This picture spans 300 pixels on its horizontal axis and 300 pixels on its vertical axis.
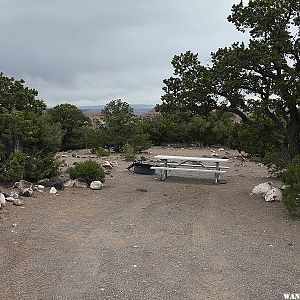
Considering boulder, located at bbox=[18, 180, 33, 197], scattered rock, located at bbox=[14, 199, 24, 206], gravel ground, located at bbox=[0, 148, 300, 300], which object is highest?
boulder, located at bbox=[18, 180, 33, 197]

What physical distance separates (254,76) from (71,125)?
23.0 meters

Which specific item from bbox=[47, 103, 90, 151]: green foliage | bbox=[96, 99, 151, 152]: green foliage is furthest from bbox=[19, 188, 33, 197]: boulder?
bbox=[47, 103, 90, 151]: green foliage

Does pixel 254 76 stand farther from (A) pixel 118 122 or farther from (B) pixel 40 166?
(A) pixel 118 122

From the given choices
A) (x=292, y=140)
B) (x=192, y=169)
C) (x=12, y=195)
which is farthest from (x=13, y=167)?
(x=292, y=140)

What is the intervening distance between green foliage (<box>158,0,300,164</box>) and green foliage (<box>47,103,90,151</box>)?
68.2ft

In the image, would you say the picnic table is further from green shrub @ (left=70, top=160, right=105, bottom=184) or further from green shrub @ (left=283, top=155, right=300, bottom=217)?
Result: green shrub @ (left=283, top=155, right=300, bottom=217)

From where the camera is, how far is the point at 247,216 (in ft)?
28.7

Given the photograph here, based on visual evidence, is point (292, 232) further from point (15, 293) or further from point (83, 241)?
point (15, 293)

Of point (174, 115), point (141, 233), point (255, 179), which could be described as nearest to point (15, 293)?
point (141, 233)

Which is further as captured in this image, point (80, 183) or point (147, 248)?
point (80, 183)

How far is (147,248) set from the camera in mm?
6301

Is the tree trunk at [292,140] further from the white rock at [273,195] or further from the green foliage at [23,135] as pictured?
the green foliage at [23,135]

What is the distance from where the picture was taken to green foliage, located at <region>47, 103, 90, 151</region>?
105 ft

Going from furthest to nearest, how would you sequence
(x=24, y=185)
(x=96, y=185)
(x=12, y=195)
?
(x=96, y=185) < (x=24, y=185) < (x=12, y=195)
